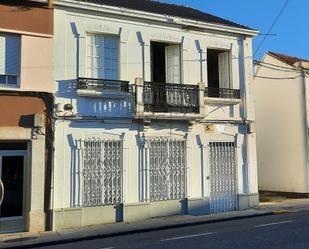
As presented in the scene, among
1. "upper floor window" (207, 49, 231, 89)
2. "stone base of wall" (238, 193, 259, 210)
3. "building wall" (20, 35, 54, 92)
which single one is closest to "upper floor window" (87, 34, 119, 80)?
"building wall" (20, 35, 54, 92)

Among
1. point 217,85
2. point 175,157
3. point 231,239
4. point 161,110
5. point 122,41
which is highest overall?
point 122,41

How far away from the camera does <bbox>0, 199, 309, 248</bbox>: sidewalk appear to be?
37.6ft

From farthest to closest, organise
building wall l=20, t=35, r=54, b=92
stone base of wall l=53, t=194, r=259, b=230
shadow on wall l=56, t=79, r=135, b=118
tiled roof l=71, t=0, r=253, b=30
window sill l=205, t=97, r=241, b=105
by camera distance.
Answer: window sill l=205, t=97, r=241, b=105 < tiled roof l=71, t=0, r=253, b=30 < shadow on wall l=56, t=79, r=135, b=118 < stone base of wall l=53, t=194, r=259, b=230 < building wall l=20, t=35, r=54, b=92

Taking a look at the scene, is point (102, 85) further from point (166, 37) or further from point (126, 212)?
point (126, 212)

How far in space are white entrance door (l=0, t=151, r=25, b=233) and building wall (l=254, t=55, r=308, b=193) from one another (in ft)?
40.0

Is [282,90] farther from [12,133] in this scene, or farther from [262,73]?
[12,133]

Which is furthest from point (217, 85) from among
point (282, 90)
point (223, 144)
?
point (282, 90)

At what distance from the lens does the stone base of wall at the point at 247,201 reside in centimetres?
1625

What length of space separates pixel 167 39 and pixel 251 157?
524 centimetres

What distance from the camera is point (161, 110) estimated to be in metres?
14.7

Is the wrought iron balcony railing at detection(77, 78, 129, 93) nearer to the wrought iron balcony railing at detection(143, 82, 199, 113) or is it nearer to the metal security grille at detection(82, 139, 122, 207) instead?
the wrought iron balcony railing at detection(143, 82, 199, 113)

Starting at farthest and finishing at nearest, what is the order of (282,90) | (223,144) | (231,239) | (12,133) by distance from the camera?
1. (282,90)
2. (223,144)
3. (12,133)
4. (231,239)

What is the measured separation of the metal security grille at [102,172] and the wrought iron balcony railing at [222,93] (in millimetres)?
3825

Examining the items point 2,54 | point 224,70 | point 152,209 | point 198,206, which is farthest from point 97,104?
point 224,70
